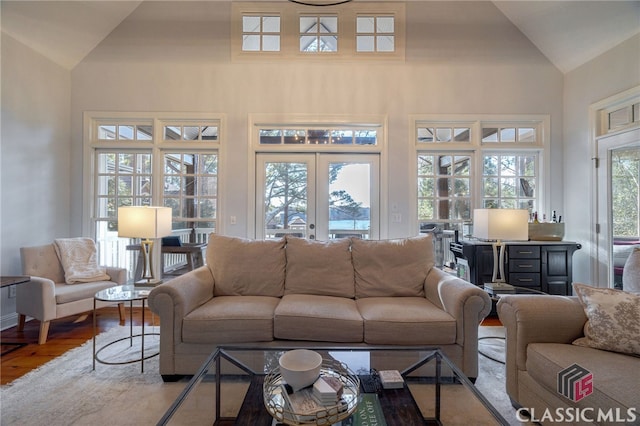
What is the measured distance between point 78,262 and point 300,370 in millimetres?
3166

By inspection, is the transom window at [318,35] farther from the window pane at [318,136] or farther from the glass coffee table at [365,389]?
the glass coffee table at [365,389]

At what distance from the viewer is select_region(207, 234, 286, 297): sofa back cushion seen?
2473 millimetres

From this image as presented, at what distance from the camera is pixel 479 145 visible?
3783 mm

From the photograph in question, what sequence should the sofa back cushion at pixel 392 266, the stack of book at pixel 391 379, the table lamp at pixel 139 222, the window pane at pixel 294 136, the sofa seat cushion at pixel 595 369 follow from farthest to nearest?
the window pane at pixel 294 136 < the sofa back cushion at pixel 392 266 < the table lamp at pixel 139 222 < the stack of book at pixel 391 379 < the sofa seat cushion at pixel 595 369

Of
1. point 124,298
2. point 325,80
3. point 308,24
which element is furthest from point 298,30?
point 124,298

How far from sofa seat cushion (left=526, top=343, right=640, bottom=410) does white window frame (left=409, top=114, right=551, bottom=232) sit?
2355 millimetres

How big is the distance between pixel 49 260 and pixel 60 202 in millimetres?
975

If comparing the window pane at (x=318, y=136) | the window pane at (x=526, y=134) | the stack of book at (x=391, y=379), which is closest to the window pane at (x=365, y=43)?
the window pane at (x=318, y=136)

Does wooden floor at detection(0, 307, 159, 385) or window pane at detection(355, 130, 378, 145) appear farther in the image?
window pane at detection(355, 130, 378, 145)

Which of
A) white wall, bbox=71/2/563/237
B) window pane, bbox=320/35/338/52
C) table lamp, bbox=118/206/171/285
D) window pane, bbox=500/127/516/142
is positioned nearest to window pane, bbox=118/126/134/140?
white wall, bbox=71/2/563/237

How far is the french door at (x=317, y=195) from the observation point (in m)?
3.83

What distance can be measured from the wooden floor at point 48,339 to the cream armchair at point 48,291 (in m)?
0.10

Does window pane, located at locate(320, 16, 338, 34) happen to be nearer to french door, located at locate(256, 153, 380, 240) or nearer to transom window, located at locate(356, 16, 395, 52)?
transom window, located at locate(356, 16, 395, 52)

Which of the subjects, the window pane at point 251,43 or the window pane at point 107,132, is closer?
the window pane at point 251,43
